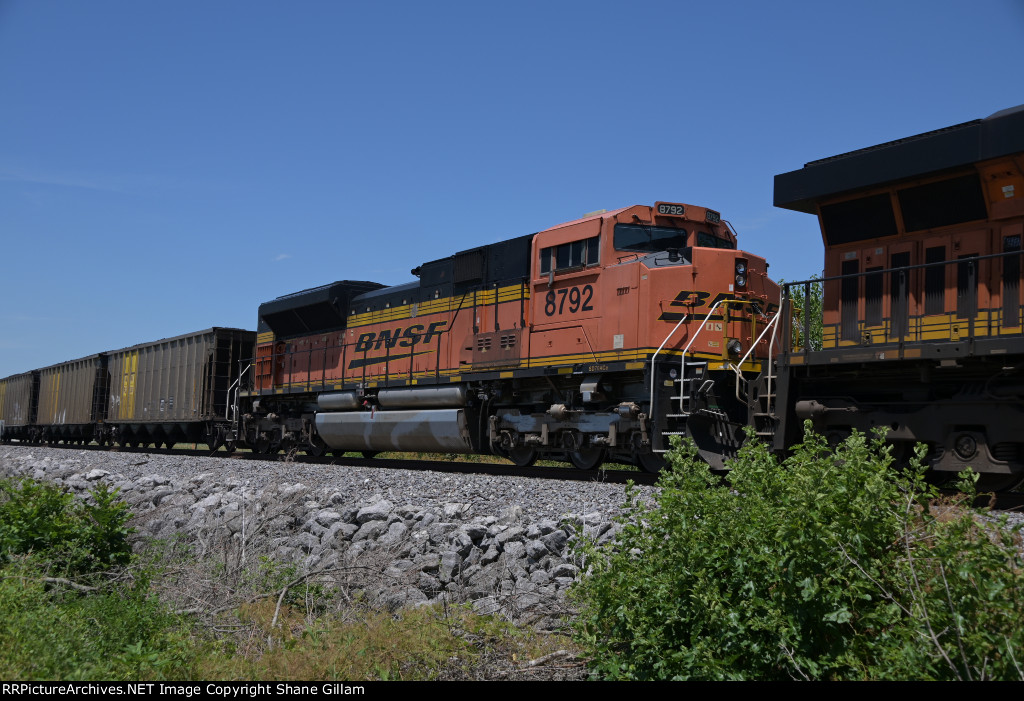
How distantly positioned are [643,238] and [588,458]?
11.1ft

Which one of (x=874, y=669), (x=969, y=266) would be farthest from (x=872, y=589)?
(x=969, y=266)

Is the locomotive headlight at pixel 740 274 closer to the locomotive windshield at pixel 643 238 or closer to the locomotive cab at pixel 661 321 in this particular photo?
the locomotive cab at pixel 661 321

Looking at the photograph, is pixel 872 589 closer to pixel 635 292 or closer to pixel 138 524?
pixel 635 292

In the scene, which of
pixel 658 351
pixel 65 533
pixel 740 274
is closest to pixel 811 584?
pixel 658 351

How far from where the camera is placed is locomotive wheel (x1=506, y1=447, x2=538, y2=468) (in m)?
14.1

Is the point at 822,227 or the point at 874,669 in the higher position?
the point at 822,227

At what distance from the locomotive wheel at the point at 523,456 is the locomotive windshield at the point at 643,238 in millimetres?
3861

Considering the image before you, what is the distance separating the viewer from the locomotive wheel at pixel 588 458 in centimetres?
1282

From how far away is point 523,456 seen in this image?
14.3 meters

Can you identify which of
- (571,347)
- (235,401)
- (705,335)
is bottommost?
(235,401)

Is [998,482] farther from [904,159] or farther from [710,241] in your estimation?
[710,241]

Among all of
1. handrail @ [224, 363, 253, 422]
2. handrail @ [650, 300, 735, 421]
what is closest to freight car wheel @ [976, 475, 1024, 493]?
handrail @ [650, 300, 735, 421]

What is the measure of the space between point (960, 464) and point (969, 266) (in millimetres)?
1979

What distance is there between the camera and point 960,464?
8367mm
